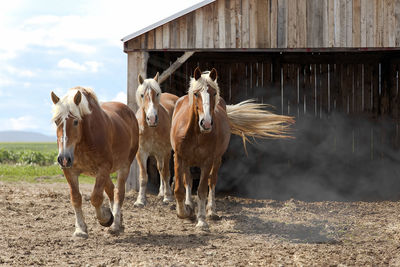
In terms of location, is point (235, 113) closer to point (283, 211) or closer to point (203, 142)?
point (283, 211)

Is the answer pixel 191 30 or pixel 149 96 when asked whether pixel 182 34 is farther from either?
pixel 149 96

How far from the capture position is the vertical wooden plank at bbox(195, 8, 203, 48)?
30.7 feet

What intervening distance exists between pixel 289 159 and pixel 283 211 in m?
4.99

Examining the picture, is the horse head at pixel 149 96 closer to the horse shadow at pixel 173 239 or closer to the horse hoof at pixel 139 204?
the horse hoof at pixel 139 204

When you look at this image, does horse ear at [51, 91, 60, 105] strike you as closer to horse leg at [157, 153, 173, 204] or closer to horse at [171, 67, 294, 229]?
horse at [171, 67, 294, 229]

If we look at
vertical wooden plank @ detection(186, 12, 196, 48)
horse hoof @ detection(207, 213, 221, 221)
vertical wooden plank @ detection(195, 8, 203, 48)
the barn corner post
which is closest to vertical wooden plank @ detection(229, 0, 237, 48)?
vertical wooden plank @ detection(195, 8, 203, 48)

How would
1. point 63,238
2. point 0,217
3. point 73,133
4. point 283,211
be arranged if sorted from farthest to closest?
point 283,211 → point 0,217 → point 63,238 → point 73,133

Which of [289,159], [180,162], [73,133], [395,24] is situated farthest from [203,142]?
[289,159]

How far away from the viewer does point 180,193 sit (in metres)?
5.79

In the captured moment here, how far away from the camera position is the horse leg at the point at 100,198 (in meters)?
5.00

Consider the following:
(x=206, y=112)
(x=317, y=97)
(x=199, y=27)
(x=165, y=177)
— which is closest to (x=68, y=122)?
(x=206, y=112)

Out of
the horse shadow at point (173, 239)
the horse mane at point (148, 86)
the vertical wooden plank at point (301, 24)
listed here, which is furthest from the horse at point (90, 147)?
the vertical wooden plank at point (301, 24)

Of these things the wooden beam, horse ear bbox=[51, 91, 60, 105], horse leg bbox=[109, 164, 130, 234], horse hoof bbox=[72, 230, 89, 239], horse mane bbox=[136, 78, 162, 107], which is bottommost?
horse hoof bbox=[72, 230, 89, 239]

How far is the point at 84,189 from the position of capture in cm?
1088
